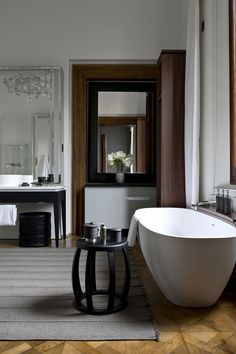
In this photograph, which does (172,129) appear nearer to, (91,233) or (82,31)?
(82,31)

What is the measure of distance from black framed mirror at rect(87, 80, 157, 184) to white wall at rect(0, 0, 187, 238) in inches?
13.1

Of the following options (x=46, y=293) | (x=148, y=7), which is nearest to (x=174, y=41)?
(x=148, y=7)

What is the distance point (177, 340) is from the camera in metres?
1.47

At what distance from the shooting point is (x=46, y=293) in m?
2.05

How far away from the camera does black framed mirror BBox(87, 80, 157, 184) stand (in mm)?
4133

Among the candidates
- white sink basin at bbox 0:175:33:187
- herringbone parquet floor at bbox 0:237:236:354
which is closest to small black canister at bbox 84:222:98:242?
herringbone parquet floor at bbox 0:237:236:354

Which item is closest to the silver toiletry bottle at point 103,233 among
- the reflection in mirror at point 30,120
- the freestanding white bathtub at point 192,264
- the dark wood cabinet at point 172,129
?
the freestanding white bathtub at point 192,264

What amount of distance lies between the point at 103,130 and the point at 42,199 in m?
1.29

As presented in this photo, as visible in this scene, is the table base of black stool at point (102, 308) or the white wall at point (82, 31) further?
the white wall at point (82, 31)

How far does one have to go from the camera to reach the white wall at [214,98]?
272cm

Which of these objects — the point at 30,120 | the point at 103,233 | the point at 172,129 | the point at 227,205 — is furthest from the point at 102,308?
the point at 30,120

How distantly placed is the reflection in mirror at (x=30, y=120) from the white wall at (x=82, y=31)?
0.47ft

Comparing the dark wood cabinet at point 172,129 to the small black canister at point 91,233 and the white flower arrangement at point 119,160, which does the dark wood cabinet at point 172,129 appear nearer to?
the white flower arrangement at point 119,160

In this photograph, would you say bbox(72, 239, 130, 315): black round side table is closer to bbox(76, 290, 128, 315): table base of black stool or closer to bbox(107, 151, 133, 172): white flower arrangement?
bbox(76, 290, 128, 315): table base of black stool
